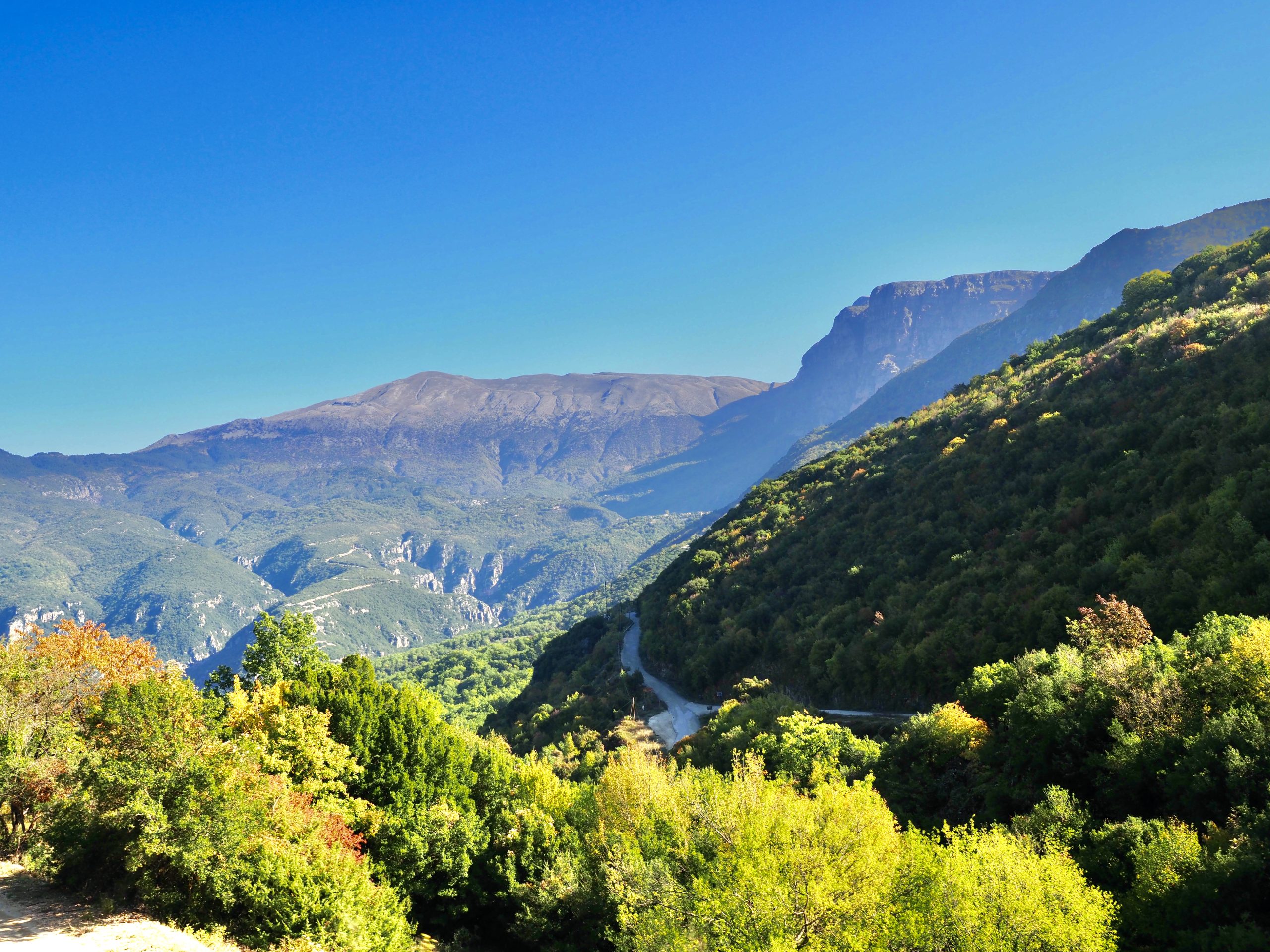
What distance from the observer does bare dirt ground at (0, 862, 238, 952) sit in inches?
625

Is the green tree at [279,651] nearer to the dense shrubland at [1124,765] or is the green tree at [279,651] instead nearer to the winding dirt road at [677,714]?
the winding dirt road at [677,714]

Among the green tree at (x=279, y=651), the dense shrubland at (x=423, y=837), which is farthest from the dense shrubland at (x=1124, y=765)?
the green tree at (x=279, y=651)

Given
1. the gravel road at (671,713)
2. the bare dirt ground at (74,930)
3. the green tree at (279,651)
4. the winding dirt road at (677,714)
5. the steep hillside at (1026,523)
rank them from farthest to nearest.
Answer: the gravel road at (671,713) < the winding dirt road at (677,714) < the green tree at (279,651) < the steep hillside at (1026,523) < the bare dirt ground at (74,930)

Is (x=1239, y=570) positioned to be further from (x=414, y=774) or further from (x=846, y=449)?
(x=846, y=449)

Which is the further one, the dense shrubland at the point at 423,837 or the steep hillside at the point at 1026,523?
the steep hillside at the point at 1026,523

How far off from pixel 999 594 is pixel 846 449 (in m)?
49.3

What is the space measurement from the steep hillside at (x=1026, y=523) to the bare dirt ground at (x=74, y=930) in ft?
112

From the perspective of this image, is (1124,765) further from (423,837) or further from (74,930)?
(74,930)

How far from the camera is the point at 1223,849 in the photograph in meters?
13.8

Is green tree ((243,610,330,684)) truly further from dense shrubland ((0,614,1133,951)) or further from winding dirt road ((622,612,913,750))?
winding dirt road ((622,612,913,750))

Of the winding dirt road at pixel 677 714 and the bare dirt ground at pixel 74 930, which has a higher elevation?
the bare dirt ground at pixel 74 930

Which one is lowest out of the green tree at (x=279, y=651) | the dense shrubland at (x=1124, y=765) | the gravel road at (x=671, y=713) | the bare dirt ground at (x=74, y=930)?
the gravel road at (x=671, y=713)

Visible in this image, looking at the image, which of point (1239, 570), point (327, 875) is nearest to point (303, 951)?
point (327, 875)

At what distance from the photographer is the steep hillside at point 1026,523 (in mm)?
31062
